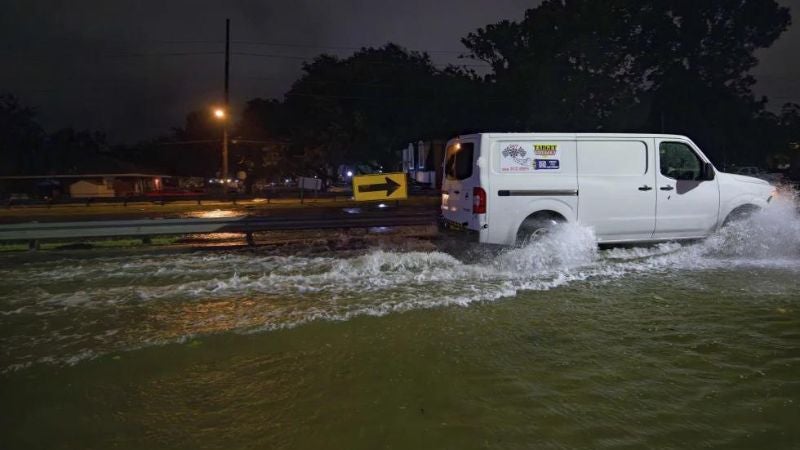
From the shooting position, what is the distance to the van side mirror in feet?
27.9

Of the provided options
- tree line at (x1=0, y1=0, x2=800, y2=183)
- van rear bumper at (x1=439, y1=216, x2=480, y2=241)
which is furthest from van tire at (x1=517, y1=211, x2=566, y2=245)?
tree line at (x1=0, y1=0, x2=800, y2=183)

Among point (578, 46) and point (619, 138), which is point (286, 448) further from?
point (578, 46)

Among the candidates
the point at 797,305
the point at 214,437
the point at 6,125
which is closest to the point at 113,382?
the point at 214,437

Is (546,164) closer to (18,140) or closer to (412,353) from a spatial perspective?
(412,353)

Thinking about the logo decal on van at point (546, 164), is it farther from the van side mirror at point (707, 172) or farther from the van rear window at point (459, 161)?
the van side mirror at point (707, 172)

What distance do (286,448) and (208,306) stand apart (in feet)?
11.2

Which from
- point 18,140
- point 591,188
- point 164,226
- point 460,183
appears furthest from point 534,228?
point 18,140

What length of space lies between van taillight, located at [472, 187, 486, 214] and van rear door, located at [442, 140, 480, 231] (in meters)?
0.06

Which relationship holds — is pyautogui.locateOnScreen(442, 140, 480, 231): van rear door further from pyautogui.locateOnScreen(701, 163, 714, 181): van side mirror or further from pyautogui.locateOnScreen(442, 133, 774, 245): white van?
pyautogui.locateOnScreen(701, 163, 714, 181): van side mirror

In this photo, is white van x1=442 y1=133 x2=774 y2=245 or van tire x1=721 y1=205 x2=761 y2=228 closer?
white van x1=442 y1=133 x2=774 y2=245

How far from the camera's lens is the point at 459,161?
8.48 metres

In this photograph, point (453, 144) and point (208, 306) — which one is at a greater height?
point (453, 144)

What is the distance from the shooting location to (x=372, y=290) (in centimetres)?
672

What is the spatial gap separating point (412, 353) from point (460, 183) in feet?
13.8
